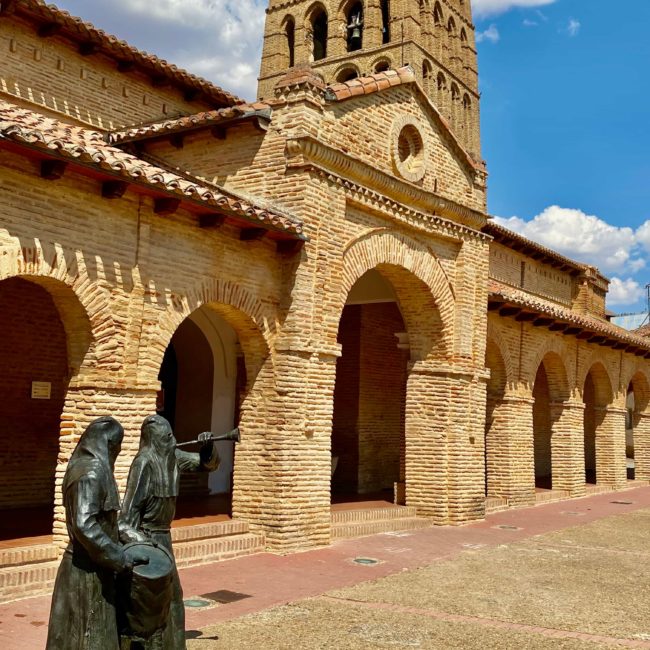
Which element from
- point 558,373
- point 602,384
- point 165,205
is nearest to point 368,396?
point 558,373

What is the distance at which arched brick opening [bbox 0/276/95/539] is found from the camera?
11.2m

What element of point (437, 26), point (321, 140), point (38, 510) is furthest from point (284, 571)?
point (437, 26)

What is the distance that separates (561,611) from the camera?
7707 millimetres

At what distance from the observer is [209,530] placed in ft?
32.9

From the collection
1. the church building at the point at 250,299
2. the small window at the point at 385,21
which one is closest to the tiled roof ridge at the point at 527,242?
the church building at the point at 250,299

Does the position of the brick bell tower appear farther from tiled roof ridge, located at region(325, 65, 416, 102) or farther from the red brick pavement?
the red brick pavement

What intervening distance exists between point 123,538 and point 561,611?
5172 millimetres

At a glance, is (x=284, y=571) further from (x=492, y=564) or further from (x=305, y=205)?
(x=305, y=205)

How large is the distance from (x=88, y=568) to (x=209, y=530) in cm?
624

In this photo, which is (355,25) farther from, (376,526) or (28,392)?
(28,392)

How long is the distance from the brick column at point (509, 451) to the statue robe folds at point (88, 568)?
44.9 feet

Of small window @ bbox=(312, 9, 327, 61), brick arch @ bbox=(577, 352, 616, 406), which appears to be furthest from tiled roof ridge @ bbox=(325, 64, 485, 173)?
small window @ bbox=(312, 9, 327, 61)

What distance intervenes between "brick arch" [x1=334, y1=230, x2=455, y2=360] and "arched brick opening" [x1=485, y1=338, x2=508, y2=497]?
3330mm

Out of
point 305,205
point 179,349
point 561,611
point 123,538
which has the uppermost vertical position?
point 305,205
